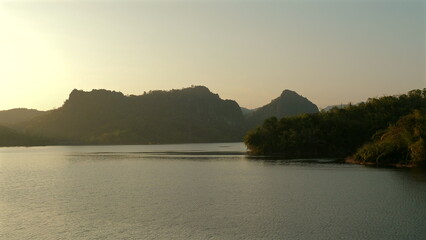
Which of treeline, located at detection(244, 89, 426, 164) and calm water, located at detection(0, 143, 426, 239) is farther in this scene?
treeline, located at detection(244, 89, 426, 164)

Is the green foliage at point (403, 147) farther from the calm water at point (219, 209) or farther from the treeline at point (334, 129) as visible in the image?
the treeline at point (334, 129)

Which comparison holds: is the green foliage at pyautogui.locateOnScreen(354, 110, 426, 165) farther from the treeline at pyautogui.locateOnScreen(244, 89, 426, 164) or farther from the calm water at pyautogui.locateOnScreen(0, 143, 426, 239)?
the treeline at pyautogui.locateOnScreen(244, 89, 426, 164)

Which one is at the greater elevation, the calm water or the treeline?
the treeline

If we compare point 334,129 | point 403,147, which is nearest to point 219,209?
point 403,147

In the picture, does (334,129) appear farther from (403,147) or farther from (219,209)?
(219,209)

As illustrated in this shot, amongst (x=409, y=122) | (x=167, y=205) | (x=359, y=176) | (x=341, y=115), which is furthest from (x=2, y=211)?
(x=341, y=115)

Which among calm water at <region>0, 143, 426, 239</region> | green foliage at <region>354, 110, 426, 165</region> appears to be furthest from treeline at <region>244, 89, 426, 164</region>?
calm water at <region>0, 143, 426, 239</region>

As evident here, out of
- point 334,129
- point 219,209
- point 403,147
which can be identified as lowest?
point 219,209

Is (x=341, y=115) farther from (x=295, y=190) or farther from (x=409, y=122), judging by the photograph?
(x=295, y=190)

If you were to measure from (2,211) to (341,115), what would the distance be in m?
126

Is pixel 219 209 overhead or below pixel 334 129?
below

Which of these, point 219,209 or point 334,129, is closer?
point 219,209

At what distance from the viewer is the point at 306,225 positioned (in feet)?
98.2

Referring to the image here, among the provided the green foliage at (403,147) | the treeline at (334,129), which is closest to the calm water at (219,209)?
the green foliage at (403,147)
